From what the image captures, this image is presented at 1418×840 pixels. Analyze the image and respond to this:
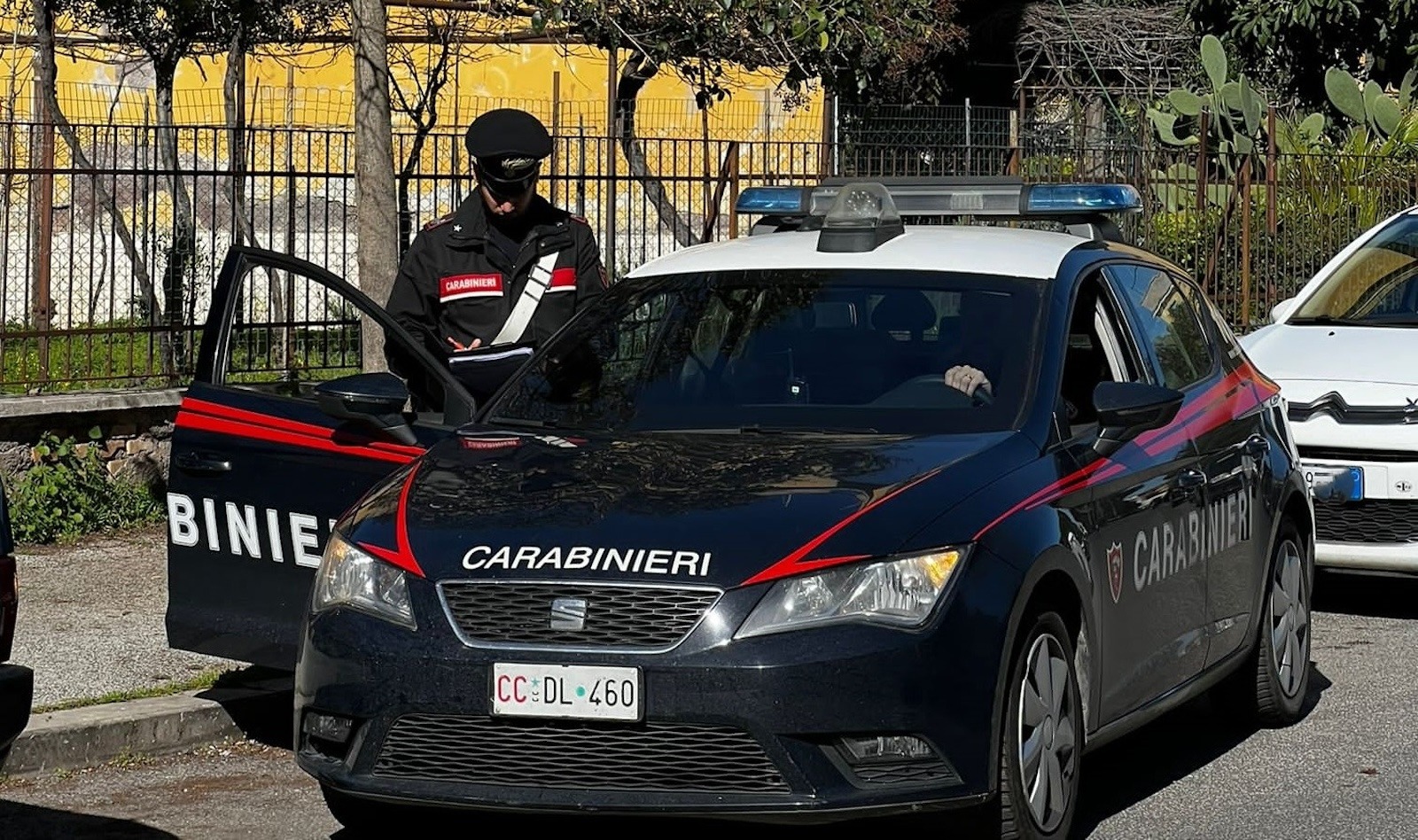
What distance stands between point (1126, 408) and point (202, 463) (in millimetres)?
2531

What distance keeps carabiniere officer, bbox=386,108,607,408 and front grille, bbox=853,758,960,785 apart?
2938mm

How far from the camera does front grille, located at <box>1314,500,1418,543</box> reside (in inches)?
349

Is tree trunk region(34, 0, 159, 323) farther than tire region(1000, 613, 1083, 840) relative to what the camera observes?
Yes

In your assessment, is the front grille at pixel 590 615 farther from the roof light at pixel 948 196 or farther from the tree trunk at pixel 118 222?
the tree trunk at pixel 118 222

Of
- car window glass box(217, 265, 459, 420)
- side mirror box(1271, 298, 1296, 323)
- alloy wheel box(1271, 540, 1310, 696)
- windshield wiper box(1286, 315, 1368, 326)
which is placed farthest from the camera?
car window glass box(217, 265, 459, 420)

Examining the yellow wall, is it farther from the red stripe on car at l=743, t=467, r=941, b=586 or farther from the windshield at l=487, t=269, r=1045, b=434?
the red stripe on car at l=743, t=467, r=941, b=586

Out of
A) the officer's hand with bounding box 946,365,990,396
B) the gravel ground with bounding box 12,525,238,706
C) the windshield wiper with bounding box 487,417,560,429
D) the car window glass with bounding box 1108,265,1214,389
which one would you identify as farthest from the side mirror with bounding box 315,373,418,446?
the car window glass with bounding box 1108,265,1214,389

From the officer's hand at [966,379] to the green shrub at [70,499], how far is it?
18.5 feet

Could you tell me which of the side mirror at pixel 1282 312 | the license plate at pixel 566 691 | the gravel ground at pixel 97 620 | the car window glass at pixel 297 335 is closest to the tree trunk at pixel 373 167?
the car window glass at pixel 297 335

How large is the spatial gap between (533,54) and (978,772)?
22195mm

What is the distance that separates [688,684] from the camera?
4.75m

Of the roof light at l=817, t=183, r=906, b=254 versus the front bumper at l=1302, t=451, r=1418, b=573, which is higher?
the roof light at l=817, t=183, r=906, b=254

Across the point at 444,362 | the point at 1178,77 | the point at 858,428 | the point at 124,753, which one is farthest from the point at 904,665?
the point at 1178,77

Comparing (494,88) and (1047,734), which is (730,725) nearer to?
(1047,734)
